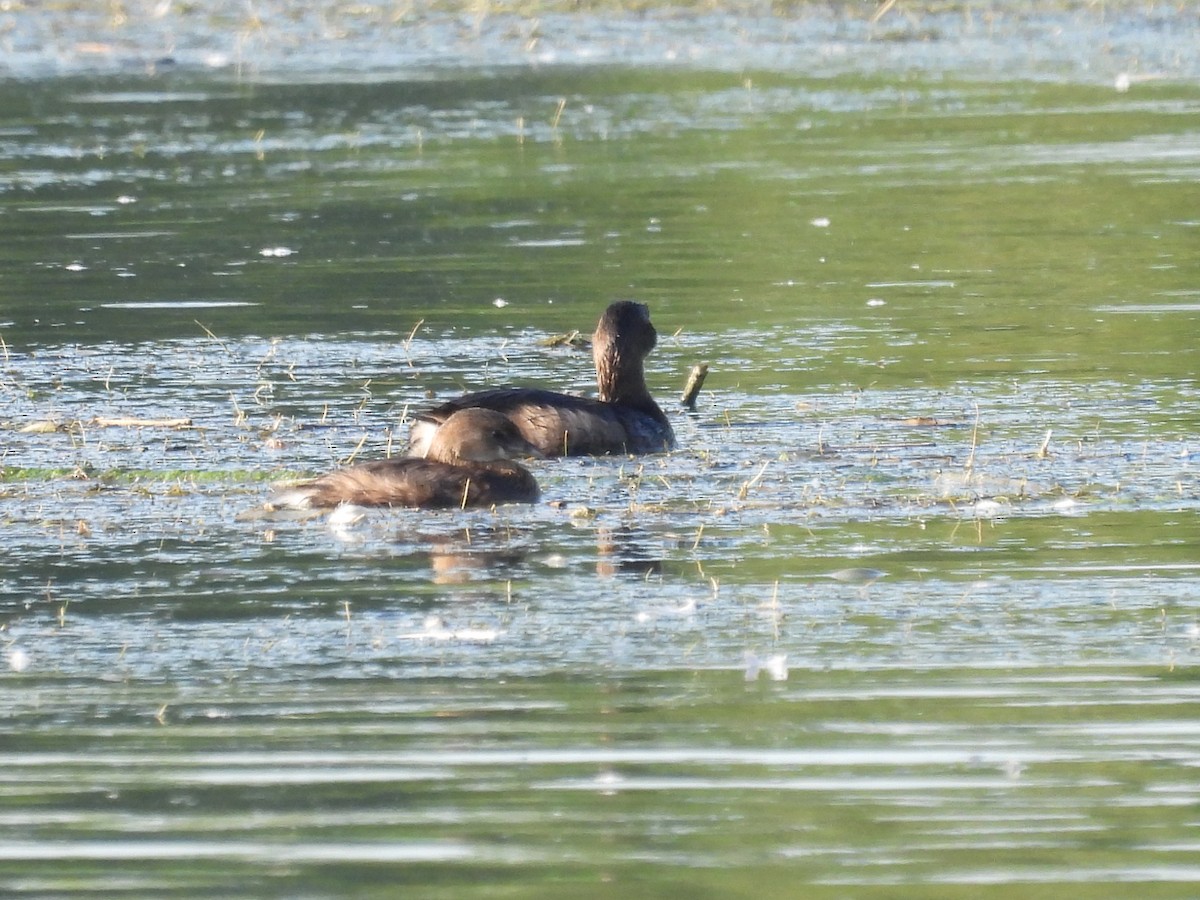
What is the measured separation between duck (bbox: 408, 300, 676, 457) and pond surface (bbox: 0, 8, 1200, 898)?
0.19 metres

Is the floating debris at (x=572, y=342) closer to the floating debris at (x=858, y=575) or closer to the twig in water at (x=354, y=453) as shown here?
the twig in water at (x=354, y=453)

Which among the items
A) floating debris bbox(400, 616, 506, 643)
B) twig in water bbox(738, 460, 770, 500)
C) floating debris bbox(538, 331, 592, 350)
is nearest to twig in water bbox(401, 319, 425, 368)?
floating debris bbox(538, 331, 592, 350)

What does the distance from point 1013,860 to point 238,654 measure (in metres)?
2.80

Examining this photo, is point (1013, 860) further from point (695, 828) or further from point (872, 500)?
point (872, 500)

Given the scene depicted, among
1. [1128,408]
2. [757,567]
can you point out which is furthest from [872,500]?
[1128,408]

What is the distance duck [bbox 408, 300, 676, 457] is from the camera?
1088 centimetres

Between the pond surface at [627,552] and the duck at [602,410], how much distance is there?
19 cm

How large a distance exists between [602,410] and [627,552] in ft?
7.58

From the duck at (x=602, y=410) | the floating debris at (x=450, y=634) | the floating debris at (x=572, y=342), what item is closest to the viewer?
the floating debris at (x=450, y=634)

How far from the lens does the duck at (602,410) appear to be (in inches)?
428

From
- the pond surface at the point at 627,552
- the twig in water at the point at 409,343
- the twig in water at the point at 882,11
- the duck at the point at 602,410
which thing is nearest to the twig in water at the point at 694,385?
the pond surface at the point at 627,552

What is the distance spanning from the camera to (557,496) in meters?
10.2

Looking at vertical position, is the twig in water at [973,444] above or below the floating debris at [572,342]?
below

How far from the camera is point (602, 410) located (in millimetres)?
11219
